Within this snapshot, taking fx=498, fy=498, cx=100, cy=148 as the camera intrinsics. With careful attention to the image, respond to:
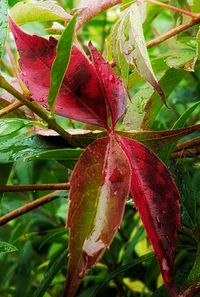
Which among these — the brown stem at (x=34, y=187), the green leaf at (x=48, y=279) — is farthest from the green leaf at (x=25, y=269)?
the brown stem at (x=34, y=187)

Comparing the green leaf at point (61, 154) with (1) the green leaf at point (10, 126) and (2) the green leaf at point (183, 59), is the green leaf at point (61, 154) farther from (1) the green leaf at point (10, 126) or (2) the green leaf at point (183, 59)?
(2) the green leaf at point (183, 59)

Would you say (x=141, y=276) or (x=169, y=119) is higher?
(x=169, y=119)

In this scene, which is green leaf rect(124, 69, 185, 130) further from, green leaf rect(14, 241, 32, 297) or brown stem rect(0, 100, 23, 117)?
green leaf rect(14, 241, 32, 297)

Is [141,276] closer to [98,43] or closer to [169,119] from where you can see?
[169,119]

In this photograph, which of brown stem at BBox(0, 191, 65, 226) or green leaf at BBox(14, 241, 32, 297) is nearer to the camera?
brown stem at BBox(0, 191, 65, 226)

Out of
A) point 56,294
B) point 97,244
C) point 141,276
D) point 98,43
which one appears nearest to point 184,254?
point 141,276

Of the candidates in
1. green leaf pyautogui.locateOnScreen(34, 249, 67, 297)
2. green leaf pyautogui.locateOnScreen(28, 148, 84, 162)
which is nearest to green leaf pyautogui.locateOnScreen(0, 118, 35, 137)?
green leaf pyautogui.locateOnScreen(28, 148, 84, 162)

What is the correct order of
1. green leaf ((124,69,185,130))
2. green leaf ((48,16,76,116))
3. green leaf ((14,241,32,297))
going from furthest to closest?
green leaf ((14,241,32,297)), green leaf ((124,69,185,130)), green leaf ((48,16,76,116))

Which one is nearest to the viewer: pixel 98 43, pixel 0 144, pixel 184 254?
pixel 0 144

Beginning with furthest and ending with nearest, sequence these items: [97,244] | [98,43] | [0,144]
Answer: [98,43] < [0,144] < [97,244]
